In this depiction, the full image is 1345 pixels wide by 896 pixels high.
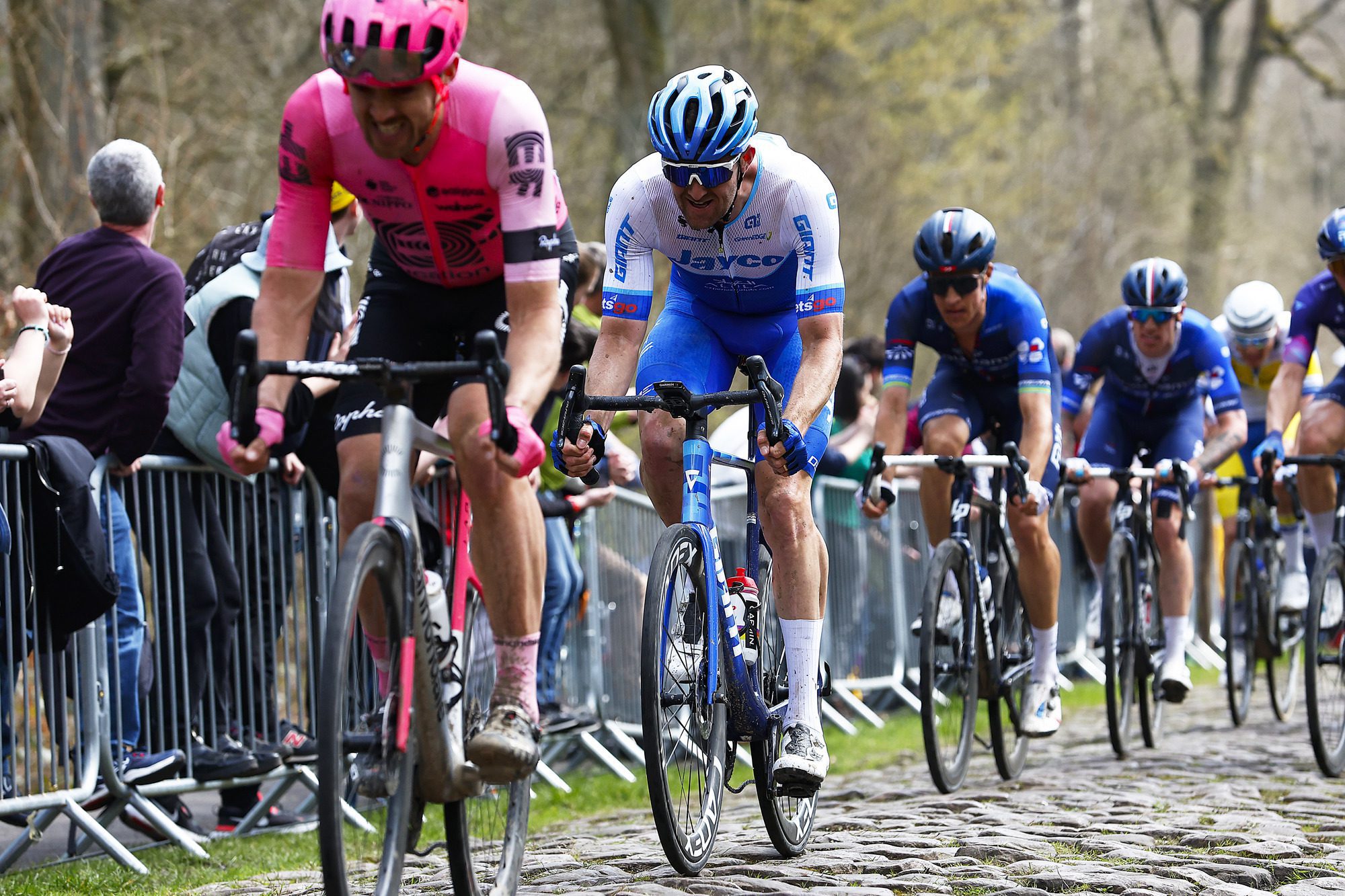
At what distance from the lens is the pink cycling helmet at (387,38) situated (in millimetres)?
4262

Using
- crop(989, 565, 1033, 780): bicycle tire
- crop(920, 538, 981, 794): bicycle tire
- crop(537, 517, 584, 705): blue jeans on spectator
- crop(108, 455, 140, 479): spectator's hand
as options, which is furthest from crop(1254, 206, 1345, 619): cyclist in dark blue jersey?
crop(108, 455, 140, 479): spectator's hand

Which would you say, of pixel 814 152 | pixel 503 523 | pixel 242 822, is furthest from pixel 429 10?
pixel 814 152

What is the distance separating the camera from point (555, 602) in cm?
859

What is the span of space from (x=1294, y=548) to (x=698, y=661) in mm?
7195

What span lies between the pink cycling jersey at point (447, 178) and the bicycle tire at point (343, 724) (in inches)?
37.3

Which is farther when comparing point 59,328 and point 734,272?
point 59,328

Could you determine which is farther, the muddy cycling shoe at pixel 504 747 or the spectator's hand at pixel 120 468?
the spectator's hand at pixel 120 468

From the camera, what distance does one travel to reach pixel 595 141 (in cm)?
1967

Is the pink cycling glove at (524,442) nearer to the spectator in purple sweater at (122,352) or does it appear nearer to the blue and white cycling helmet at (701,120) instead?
the blue and white cycling helmet at (701,120)

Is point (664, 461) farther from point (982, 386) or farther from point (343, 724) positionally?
point (982, 386)

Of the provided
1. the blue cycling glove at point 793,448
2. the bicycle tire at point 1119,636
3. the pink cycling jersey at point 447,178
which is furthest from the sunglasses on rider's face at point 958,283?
the pink cycling jersey at point 447,178

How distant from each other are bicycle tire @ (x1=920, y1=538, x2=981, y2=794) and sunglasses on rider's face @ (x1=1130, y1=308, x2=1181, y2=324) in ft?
8.84

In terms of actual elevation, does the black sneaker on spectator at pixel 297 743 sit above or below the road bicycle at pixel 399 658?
below

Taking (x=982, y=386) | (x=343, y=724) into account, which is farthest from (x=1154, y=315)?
(x=343, y=724)
